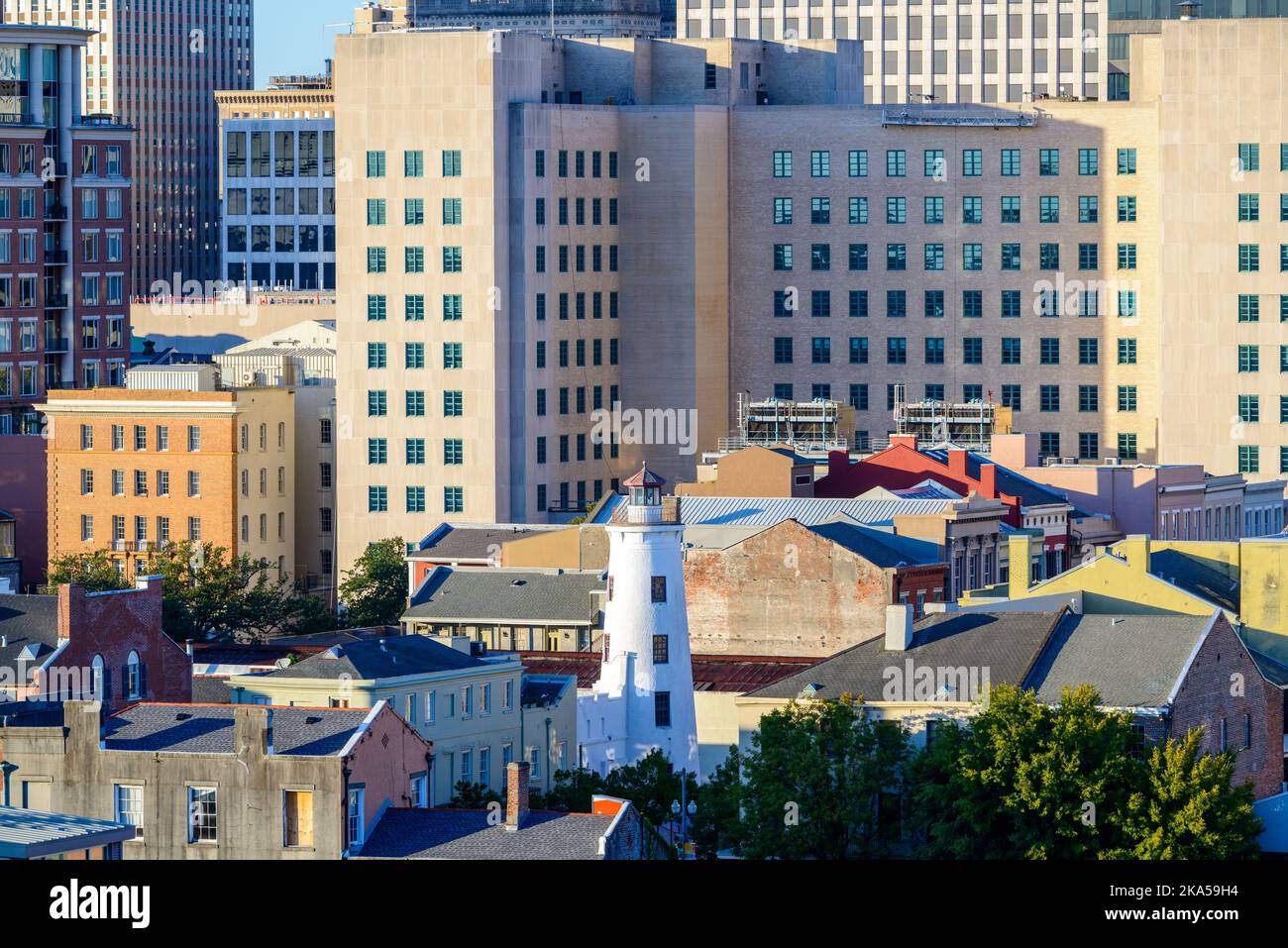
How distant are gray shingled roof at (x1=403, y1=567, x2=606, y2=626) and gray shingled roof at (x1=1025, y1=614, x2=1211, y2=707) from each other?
132ft

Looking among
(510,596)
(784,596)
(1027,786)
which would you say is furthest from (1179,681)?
(510,596)

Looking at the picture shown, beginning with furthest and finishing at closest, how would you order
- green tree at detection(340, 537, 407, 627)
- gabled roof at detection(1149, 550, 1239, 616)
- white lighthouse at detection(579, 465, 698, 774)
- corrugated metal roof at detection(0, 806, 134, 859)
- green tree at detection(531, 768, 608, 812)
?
green tree at detection(340, 537, 407, 627) < gabled roof at detection(1149, 550, 1239, 616) < white lighthouse at detection(579, 465, 698, 774) < green tree at detection(531, 768, 608, 812) < corrugated metal roof at detection(0, 806, 134, 859)

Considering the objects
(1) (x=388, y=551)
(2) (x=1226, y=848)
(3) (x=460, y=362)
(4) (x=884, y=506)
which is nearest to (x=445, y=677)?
(2) (x=1226, y=848)

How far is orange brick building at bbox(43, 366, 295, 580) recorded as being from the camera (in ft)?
571

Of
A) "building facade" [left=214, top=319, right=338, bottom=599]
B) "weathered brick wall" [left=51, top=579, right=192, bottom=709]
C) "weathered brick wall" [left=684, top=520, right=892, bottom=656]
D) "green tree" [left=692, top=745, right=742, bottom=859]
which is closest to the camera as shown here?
"green tree" [left=692, top=745, right=742, bottom=859]

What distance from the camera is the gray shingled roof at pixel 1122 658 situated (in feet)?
291

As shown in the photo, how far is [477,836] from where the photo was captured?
233 ft

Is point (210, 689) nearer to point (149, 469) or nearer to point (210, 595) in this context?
point (210, 595)

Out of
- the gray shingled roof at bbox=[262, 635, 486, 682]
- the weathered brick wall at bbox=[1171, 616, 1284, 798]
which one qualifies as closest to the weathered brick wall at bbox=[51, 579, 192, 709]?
the gray shingled roof at bbox=[262, 635, 486, 682]

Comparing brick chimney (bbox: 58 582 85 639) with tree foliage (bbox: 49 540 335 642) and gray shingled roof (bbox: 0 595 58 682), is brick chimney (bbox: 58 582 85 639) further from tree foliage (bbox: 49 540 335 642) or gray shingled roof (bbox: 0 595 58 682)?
tree foliage (bbox: 49 540 335 642)

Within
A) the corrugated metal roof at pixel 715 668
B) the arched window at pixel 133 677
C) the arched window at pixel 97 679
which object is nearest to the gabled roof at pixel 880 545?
the corrugated metal roof at pixel 715 668

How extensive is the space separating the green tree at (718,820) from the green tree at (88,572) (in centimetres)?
6655

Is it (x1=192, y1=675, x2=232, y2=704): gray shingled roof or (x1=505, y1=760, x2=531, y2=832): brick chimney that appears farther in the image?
(x1=192, y1=675, x2=232, y2=704): gray shingled roof
